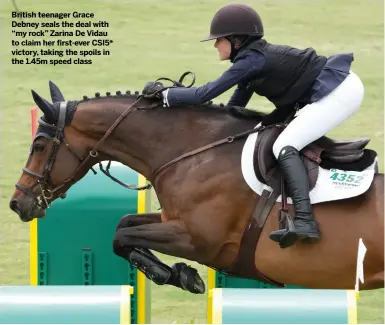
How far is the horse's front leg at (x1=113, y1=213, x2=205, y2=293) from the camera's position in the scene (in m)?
7.09

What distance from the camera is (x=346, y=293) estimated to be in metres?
6.43

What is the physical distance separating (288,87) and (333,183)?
73 centimetres

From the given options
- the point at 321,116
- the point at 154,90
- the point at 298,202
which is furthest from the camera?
the point at 154,90

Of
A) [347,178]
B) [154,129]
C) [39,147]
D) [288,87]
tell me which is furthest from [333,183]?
[39,147]

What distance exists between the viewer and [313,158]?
6.97m

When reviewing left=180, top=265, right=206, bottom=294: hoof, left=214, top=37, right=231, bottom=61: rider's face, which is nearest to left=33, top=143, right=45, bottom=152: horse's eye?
left=180, top=265, right=206, bottom=294: hoof

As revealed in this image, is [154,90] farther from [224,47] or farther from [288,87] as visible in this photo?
[288,87]

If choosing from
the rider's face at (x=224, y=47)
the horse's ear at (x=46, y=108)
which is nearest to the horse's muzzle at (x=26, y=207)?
the horse's ear at (x=46, y=108)

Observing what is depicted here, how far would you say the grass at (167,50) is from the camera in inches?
630

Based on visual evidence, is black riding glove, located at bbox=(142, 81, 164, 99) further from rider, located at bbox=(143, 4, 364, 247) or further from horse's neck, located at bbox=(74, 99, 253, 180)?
horse's neck, located at bbox=(74, 99, 253, 180)

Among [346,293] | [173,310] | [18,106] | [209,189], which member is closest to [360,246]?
[346,293]

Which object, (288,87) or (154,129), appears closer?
(288,87)

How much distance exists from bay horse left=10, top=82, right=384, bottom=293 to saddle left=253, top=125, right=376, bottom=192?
15 millimetres

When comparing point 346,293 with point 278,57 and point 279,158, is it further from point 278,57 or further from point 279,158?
point 278,57
